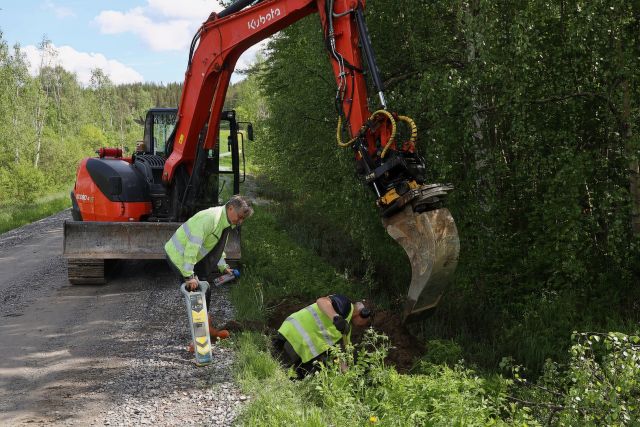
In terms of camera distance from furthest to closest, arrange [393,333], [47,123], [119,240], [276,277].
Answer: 1. [47,123]
2. [276,277]
3. [119,240]
4. [393,333]

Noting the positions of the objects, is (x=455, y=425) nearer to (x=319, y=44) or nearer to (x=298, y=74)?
(x=319, y=44)

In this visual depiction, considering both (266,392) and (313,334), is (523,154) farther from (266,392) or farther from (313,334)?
(266,392)

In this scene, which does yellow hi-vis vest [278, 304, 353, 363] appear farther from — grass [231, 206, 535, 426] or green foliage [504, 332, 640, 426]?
green foliage [504, 332, 640, 426]

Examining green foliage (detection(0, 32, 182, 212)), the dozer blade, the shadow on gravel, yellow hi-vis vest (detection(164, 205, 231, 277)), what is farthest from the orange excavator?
green foliage (detection(0, 32, 182, 212))

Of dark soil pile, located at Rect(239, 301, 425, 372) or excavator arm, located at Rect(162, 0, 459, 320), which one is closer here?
excavator arm, located at Rect(162, 0, 459, 320)

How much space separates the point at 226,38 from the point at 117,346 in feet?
14.2

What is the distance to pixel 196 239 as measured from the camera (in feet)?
18.2

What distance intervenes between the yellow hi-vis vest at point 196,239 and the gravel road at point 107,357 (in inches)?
38.2

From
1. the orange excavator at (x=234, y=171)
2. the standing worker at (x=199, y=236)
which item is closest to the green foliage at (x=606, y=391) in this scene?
the orange excavator at (x=234, y=171)

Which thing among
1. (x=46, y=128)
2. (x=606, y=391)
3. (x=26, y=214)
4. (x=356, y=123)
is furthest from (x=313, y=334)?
(x=46, y=128)

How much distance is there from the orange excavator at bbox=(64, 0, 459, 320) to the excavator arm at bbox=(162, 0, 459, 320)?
0.01 meters

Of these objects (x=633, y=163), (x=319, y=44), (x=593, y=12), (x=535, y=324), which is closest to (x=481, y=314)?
(x=535, y=324)

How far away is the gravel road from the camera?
4465 mm

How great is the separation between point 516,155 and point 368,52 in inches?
122
